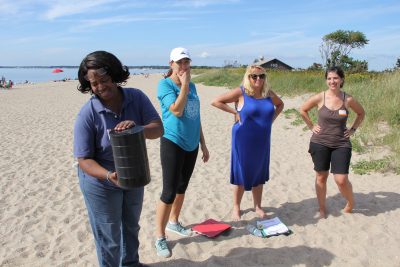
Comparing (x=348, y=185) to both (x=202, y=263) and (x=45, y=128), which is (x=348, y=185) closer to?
(x=202, y=263)

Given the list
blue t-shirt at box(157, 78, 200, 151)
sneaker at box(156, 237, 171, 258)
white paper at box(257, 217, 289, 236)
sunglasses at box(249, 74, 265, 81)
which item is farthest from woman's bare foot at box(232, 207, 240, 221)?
sunglasses at box(249, 74, 265, 81)

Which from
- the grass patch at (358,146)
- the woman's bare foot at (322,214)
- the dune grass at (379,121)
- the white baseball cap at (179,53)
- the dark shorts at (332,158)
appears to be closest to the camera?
the white baseball cap at (179,53)

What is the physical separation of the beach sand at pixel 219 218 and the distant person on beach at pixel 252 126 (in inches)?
23.7

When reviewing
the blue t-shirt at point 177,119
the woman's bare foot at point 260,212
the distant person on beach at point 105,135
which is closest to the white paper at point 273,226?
the woman's bare foot at point 260,212

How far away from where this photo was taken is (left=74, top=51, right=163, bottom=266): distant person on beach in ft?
7.05

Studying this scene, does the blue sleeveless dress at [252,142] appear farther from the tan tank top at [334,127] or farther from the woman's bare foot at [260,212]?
the tan tank top at [334,127]

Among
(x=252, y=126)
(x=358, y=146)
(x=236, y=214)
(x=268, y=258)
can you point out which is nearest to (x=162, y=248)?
(x=268, y=258)

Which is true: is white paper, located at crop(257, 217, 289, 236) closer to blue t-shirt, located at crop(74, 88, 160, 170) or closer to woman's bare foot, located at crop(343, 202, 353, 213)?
woman's bare foot, located at crop(343, 202, 353, 213)

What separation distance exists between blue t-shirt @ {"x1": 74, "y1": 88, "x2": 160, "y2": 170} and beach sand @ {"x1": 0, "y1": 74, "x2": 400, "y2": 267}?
1.55 metres

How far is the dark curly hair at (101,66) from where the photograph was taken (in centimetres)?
212

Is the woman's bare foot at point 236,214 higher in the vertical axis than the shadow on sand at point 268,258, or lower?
higher

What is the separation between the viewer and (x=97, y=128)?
2205 mm

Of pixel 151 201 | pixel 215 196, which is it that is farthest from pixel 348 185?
pixel 151 201

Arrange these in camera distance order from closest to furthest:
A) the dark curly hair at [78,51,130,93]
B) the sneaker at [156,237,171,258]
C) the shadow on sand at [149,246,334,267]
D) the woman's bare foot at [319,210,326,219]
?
the dark curly hair at [78,51,130,93] → the shadow on sand at [149,246,334,267] → the sneaker at [156,237,171,258] → the woman's bare foot at [319,210,326,219]
